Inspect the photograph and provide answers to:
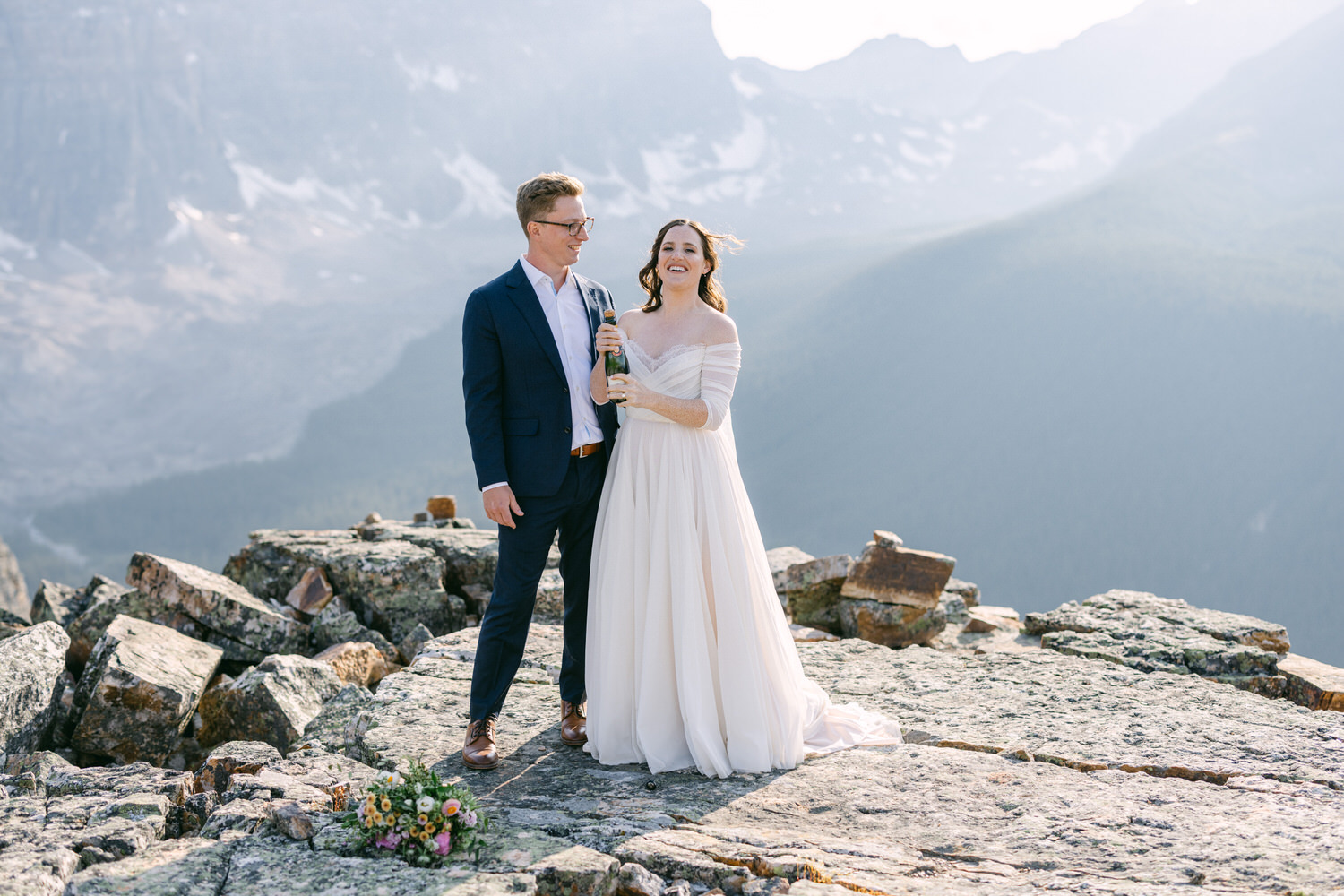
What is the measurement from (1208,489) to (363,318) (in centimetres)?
5512

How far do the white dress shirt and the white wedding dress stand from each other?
0.16 meters

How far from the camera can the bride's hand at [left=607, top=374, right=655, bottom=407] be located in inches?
121

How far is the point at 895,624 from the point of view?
6395mm

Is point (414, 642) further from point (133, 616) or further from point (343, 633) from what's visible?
point (133, 616)

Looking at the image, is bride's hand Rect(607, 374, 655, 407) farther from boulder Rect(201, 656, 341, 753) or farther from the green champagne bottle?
boulder Rect(201, 656, 341, 753)

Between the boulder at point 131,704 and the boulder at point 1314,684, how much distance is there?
5.94m

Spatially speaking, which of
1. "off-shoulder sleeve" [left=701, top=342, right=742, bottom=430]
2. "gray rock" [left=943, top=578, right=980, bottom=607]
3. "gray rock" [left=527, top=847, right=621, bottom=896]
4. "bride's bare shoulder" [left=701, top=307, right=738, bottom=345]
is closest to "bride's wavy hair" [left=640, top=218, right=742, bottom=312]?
"bride's bare shoulder" [left=701, top=307, right=738, bottom=345]

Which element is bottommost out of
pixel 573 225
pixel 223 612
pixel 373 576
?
pixel 223 612

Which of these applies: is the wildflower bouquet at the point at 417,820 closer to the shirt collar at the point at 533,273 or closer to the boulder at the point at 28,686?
the shirt collar at the point at 533,273

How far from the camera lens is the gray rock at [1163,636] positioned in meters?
4.80

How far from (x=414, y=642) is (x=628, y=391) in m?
3.64

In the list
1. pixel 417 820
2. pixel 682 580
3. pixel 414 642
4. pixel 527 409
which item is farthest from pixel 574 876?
pixel 414 642

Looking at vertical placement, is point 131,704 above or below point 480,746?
below

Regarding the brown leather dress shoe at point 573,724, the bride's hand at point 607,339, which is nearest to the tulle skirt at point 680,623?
the brown leather dress shoe at point 573,724
